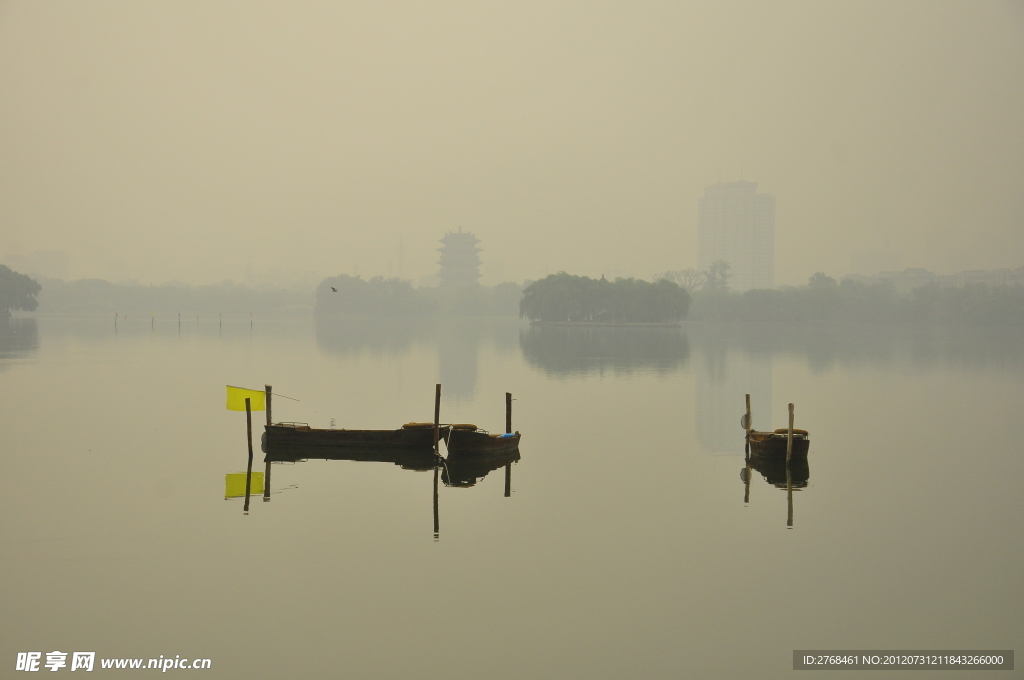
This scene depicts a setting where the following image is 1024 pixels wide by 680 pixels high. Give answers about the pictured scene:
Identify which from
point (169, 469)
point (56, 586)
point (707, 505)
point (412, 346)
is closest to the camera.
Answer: point (56, 586)

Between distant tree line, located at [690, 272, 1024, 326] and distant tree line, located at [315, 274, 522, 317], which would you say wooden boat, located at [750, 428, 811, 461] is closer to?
distant tree line, located at [690, 272, 1024, 326]

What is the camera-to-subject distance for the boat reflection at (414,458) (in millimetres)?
20906

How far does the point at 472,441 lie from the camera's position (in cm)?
2131

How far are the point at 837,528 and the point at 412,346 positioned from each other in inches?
2321

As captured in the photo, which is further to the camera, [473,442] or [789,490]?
[473,442]

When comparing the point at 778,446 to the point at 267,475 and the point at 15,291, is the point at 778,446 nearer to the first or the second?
the point at 267,475

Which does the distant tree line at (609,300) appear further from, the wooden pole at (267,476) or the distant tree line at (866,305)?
the wooden pole at (267,476)

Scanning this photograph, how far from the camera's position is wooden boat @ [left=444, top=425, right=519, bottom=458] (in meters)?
21.3

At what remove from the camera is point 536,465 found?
71.5ft

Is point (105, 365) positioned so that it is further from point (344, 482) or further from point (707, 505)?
point (707, 505)

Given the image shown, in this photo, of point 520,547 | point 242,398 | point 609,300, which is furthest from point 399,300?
point 520,547

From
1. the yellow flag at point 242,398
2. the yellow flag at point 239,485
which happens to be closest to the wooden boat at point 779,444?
the yellow flag at point 239,485

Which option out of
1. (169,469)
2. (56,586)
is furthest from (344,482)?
(56,586)

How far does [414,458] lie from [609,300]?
299 feet
